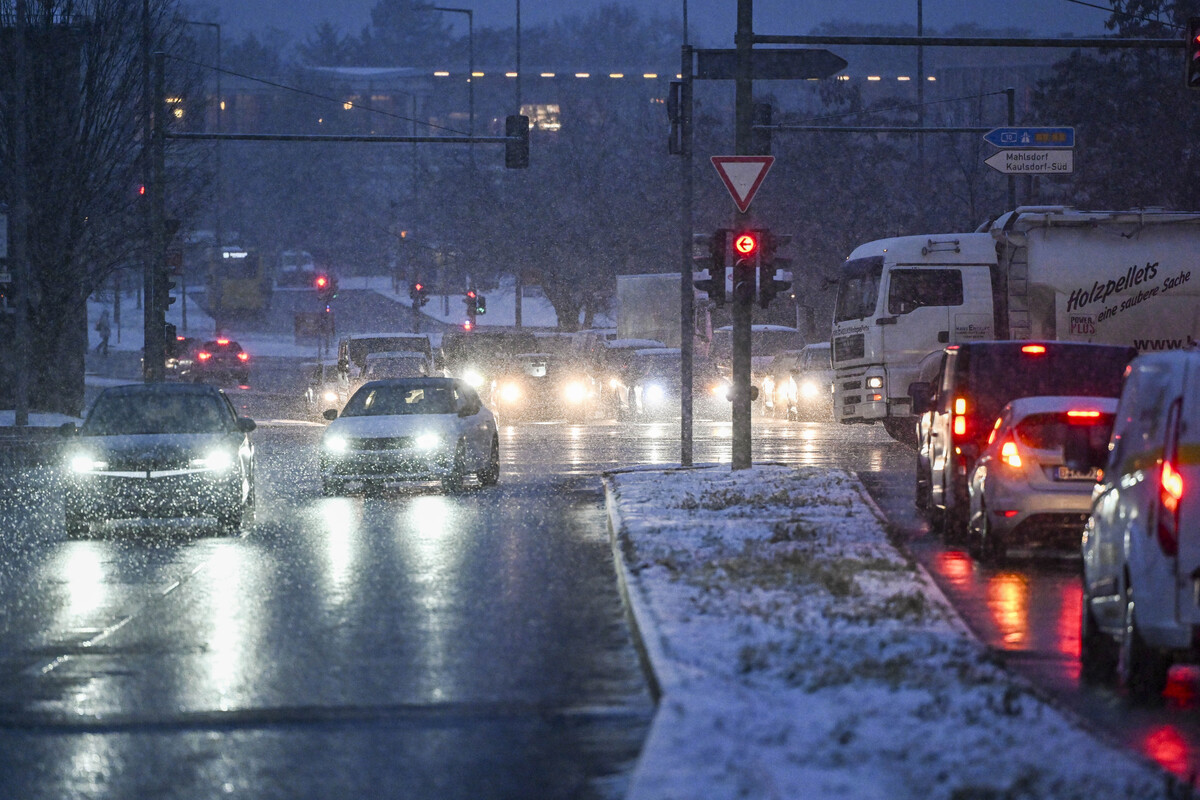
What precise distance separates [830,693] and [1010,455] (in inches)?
294

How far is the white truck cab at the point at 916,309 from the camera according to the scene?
1193 inches

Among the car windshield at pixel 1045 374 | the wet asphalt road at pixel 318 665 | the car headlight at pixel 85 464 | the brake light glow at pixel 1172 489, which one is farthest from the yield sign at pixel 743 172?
the brake light glow at pixel 1172 489

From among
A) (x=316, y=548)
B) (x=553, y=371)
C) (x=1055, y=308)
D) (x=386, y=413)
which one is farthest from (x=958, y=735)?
(x=553, y=371)

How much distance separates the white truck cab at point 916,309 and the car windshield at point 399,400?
9.14m

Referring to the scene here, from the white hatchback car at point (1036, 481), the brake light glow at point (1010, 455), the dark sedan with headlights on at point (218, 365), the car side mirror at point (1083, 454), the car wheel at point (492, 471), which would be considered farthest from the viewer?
the dark sedan with headlights on at point (218, 365)

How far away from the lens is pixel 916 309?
30484mm

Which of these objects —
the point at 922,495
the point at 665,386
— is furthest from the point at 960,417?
the point at 665,386

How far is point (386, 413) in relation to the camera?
952 inches

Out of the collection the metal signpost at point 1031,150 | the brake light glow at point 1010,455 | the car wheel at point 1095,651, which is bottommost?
the car wheel at point 1095,651

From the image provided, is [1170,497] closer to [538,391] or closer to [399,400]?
[399,400]

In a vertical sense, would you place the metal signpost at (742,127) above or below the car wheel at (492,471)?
above

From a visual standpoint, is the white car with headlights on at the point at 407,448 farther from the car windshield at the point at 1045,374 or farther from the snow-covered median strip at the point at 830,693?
the snow-covered median strip at the point at 830,693

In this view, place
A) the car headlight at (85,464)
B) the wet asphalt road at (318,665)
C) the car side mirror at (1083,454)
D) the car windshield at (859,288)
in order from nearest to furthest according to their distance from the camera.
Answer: the wet asphalt road at (318,665) → the car side mirror at (1083,454) → the car headlight at (85,464) → the car windshield at (859,288)

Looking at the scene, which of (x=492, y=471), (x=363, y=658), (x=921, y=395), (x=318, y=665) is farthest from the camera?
(x=492, y=471)
